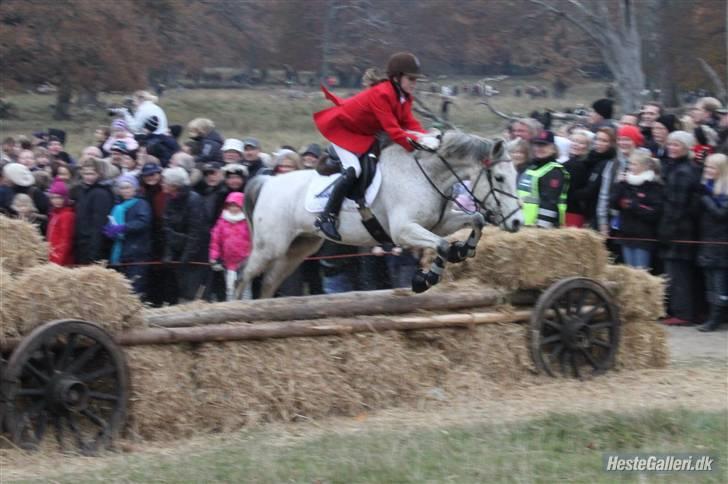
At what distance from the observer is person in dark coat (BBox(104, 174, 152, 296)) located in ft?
38.8

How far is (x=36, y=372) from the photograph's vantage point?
301 inches

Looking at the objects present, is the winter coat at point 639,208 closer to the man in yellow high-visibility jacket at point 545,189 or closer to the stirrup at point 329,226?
the man in yellow high-visibility jacket at point 545,189

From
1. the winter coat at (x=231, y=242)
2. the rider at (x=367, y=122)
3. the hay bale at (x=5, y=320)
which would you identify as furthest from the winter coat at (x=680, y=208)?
the hay bale at (x=5, y=320)

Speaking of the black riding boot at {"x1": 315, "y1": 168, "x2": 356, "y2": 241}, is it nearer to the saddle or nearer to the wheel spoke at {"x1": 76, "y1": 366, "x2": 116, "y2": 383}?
the saddle

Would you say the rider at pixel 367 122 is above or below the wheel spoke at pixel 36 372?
above

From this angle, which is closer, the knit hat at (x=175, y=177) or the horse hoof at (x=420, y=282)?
the horse hoof at (x=420, y=282)

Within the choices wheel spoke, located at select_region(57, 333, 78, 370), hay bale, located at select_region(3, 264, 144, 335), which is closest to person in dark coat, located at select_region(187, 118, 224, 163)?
hay bale, located at select_region(3, 264, 144, 335)

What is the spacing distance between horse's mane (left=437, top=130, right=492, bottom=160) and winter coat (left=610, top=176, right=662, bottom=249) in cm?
318

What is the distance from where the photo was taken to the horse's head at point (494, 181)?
31.4 ft

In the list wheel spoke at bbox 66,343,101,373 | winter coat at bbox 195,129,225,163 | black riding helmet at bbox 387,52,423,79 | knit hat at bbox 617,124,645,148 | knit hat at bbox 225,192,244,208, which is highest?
black riding helmet at bbox 387,52,423,79

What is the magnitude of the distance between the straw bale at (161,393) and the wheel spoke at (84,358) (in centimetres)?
31

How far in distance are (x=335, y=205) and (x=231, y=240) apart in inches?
85.2

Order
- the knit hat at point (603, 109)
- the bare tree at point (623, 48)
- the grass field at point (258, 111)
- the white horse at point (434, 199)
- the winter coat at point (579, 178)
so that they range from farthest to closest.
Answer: the grass field at point (258, 111)
the bare tree at point (623, 48)
the knit hat at point (603, 109)
the winter coat at point (579, 178)
the white horse at point (434, 199)

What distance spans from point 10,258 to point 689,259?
709cm
